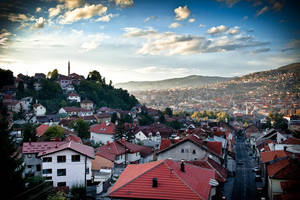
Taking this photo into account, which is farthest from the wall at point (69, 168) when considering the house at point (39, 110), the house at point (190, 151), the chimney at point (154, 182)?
the house at point (39, 110)

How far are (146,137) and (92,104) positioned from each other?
4035cm

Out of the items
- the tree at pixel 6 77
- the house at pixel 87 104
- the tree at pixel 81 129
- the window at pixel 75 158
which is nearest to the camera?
the window at pixel 75 158

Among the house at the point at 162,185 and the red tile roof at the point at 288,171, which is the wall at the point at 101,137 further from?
the house at the point at 162,185

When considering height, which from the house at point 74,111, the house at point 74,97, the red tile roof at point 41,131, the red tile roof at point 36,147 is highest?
the house at point 74,97

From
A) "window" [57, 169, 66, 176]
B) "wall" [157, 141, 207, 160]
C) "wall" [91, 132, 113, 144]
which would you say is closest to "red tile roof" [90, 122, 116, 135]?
"wall" [91, 132, 113, 144]

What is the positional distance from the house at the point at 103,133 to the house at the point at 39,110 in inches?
1078

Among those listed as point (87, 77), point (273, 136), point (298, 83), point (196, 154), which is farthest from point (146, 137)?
point (298, 83)

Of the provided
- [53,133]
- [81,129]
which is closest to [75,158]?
[53,133]

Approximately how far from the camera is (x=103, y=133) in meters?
60.5

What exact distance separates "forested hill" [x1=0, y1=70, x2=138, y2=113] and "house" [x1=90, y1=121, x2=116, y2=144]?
31.0 meters

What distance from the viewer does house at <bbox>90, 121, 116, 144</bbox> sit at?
59844mm

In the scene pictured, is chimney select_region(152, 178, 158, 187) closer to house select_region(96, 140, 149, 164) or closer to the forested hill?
house select_region(96, 140, 149, 164)

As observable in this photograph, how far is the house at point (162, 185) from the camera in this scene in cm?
1355

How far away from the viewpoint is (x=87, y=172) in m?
27.9
